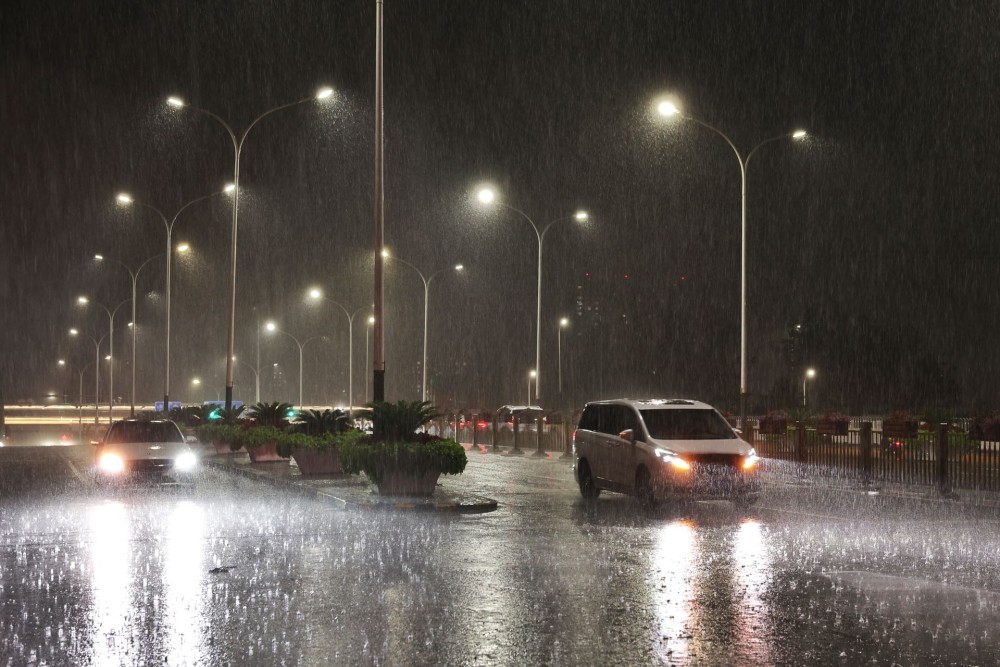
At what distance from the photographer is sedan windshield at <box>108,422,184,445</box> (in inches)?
960

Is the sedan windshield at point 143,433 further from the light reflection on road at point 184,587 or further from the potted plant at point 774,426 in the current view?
the potted plant at point 774,426

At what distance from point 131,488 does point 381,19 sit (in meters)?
10.8

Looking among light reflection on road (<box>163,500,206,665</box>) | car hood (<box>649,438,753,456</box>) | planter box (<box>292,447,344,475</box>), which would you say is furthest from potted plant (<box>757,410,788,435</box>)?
light reflection on road (<box>163,500,206,665</box>)

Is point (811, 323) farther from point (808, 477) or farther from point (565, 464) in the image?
point (808, 477)

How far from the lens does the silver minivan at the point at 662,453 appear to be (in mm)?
16906

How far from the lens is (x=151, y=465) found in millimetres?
22969

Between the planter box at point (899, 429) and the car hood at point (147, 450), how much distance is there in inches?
603

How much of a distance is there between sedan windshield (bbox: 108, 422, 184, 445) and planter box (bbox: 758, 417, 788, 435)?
45.5 feet

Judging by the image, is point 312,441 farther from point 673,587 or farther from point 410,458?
point 673,587

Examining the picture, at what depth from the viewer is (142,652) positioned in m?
7.58

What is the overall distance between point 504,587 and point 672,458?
23.7 ft

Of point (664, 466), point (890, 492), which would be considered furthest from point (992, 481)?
point (664, 466)

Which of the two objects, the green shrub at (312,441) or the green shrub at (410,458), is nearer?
the green shrub at (410,458)

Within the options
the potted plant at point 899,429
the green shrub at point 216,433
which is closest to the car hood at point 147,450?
the green shrub at point 216,433
